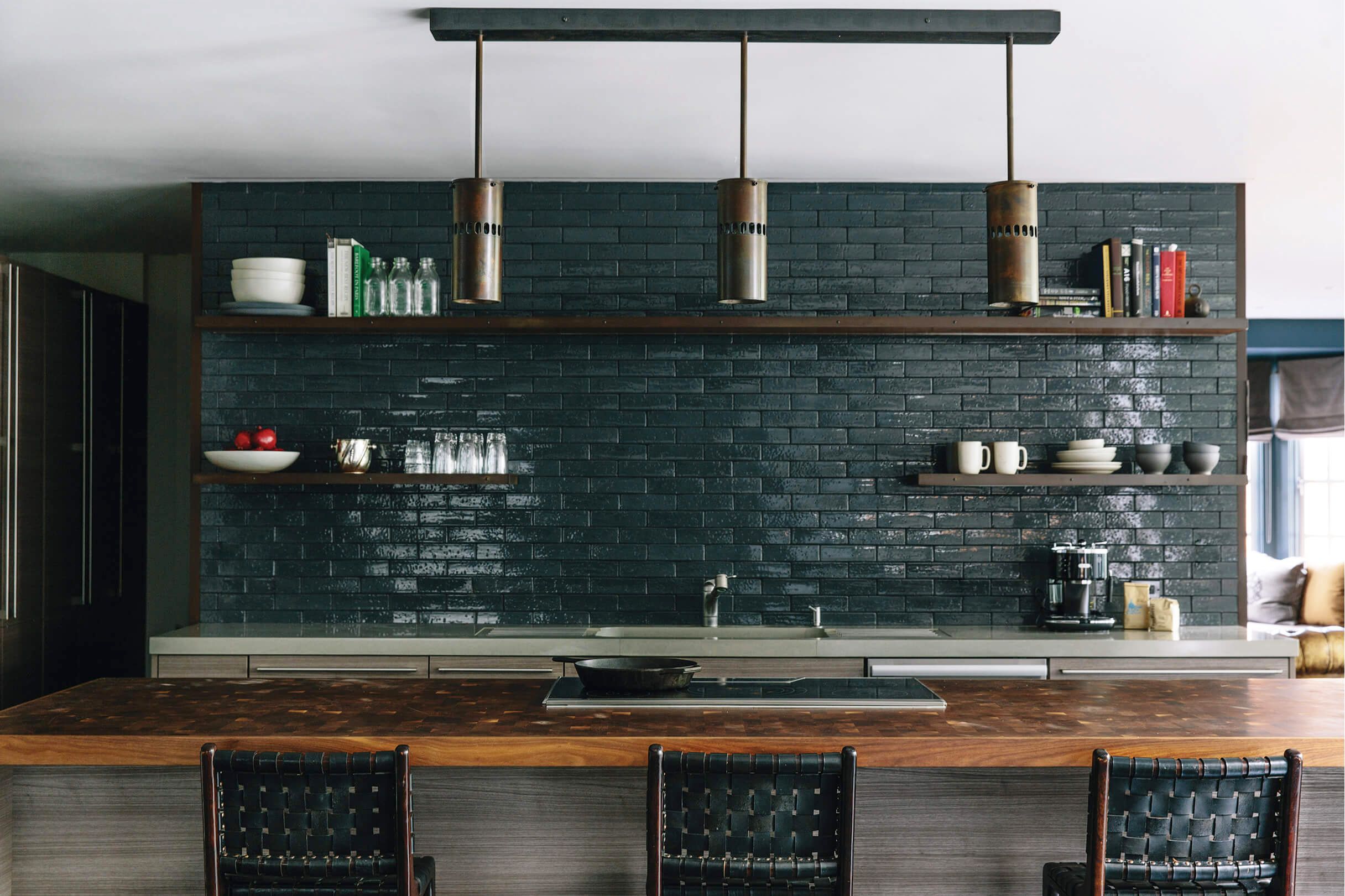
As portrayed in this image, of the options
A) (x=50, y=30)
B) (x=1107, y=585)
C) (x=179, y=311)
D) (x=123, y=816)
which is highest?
(x=50, y=30)

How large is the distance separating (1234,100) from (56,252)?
235 inches

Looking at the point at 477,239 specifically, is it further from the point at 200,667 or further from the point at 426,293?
the point at 200,667

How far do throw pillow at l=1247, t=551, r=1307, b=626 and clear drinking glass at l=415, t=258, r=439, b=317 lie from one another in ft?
21.2

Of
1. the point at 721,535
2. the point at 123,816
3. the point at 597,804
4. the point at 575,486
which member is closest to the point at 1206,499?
the point at 721,535

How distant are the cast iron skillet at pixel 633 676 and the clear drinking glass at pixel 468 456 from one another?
1.56m

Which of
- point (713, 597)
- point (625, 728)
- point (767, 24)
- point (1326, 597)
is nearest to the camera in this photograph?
point (625, 728)

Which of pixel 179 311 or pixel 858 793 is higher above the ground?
pixel 179 311

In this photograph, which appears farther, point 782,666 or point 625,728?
point 782,666

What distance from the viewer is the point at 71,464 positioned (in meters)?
5.06

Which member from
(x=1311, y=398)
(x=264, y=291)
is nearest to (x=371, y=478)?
(x=264, y=291)

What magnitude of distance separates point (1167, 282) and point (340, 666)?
3589 millimetres

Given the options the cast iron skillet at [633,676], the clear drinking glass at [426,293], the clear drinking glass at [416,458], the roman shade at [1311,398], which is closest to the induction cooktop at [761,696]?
the cast iron skillet at [633,676]

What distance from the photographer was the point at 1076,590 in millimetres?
4371

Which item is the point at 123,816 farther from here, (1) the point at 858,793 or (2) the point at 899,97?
(2) the point at 899,97
